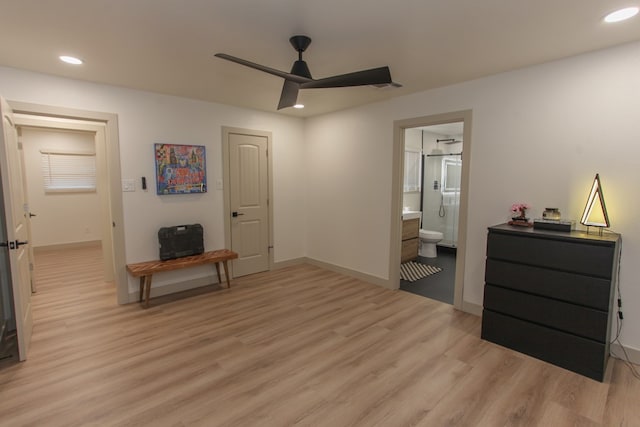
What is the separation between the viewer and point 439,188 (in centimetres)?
636

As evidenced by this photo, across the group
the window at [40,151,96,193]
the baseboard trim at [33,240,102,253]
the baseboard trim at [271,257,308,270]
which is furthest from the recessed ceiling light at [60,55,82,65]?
the baseboard trim at [33,240,102,253]

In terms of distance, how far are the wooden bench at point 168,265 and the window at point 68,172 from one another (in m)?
4.21

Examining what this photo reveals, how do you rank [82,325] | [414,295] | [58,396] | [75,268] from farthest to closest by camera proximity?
[75,268], [414,295], [82,325], [58,396]

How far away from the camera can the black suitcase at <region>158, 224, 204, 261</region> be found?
3.83 metres

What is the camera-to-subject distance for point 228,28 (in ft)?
7.16

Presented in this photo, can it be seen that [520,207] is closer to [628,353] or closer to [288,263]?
[628,353]

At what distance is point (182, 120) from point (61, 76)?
120cm

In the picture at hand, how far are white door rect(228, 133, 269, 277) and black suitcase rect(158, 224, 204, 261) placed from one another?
590 millimetres

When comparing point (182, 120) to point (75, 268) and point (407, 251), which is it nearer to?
point (75, 268)

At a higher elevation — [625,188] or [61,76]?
[61,76]

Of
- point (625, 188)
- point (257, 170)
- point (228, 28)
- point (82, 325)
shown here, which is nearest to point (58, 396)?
point (82, 325)

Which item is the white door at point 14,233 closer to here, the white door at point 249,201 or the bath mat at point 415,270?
the white door at point 249,201

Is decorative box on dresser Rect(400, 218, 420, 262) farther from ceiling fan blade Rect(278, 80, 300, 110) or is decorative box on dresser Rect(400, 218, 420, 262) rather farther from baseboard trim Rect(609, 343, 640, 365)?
ceiling fan blade Rect(278, 80, 300, 110)

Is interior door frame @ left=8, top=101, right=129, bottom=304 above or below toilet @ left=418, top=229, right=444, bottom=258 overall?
above
